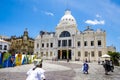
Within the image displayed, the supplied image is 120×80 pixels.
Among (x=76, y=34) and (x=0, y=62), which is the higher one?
(x=76, y=34)

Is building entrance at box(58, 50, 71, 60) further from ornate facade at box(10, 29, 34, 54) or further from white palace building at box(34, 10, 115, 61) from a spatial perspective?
ornate facade at box(10, 29, 34, 54)

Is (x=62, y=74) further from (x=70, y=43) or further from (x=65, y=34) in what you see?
(x=65, y=34)

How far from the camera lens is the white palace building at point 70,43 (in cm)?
→ 5278

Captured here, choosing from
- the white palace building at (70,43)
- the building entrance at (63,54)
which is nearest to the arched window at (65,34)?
the white palace building at (70,43)

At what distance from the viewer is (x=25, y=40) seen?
7106cm

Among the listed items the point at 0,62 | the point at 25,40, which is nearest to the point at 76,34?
the point at 25,40

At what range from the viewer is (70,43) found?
2270 inches

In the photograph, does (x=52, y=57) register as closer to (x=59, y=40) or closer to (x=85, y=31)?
(x=59, y=40)

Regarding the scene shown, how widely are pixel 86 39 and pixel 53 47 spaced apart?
1226 centimetres

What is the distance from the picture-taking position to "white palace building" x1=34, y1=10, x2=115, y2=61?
52.8m

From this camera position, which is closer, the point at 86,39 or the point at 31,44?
the point at 86,39

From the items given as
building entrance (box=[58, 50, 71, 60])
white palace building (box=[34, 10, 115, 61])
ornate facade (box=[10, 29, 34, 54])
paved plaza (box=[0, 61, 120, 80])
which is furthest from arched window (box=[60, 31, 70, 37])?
paved plaza (box=[0, 61, 120, 80])

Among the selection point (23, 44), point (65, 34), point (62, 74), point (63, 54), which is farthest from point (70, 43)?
point (62, 74)

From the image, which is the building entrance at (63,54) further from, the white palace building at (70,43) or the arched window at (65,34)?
the arched window at (65,34)
